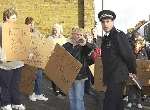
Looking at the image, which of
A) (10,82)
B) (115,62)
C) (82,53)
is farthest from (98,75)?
(10,82)

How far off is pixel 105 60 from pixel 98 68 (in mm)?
1473

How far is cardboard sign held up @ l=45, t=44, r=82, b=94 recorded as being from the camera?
845 cm

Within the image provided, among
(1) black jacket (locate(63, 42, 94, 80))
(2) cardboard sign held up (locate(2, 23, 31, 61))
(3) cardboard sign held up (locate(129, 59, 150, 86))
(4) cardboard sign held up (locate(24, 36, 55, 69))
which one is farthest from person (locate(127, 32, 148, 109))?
(2) cardboard sign held up (locate(2, 23, 31, 61))

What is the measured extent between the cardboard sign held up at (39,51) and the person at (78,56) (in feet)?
1.78

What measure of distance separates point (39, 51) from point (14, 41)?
47cm

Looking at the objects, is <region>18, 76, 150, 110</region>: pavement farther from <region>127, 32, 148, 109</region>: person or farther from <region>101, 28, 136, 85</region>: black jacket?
<region>101, 28, 136, 85</region>: black jacket

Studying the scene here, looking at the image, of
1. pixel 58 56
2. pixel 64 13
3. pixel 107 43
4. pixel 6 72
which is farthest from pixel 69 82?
pixel 64 13

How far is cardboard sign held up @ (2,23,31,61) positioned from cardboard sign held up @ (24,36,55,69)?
90 mm

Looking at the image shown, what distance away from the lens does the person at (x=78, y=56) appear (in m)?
8.69

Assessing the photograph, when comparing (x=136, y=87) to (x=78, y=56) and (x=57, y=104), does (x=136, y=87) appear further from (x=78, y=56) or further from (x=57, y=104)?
(x=78, y=56)

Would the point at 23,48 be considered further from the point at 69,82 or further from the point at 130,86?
the point at 130,86

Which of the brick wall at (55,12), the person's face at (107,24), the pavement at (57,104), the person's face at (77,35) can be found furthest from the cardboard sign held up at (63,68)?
the brick wall at (55,12)

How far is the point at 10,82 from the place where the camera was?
9.94m

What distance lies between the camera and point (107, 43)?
25.6 feet
